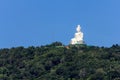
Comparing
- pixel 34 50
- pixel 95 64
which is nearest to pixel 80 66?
pixel 95 64

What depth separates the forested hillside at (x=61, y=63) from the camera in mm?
168962

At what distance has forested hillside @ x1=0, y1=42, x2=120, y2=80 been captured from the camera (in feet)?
554

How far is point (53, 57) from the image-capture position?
586ft

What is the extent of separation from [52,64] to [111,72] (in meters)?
12.2

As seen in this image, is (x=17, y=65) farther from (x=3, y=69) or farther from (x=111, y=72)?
(x=111, y=72)

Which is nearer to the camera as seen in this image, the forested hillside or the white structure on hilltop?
the forested hillside

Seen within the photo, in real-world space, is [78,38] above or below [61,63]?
above

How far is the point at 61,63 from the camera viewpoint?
6959 inches

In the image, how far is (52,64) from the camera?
580 ft

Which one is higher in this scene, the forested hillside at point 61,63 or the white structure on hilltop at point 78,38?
the white structure on hilltop at point 78,38

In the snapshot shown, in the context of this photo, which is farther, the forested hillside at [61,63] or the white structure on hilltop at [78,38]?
the white structure on hilltop at [78,38]

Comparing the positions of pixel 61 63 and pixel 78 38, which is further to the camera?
pixel 78 38

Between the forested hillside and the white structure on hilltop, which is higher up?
the white structure on hilltop

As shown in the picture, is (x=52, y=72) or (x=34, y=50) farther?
(x=34, y=50)
